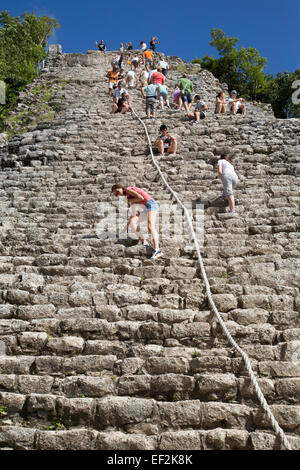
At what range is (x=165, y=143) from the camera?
8789mm

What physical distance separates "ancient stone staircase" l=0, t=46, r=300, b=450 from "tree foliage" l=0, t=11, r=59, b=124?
14.0m

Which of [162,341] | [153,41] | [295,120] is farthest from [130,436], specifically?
[153,41]

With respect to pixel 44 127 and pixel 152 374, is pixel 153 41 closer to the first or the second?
pixel 44 127

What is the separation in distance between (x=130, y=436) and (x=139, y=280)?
80.1 inches

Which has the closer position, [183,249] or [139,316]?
[139,316]

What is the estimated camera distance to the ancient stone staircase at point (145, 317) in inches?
109

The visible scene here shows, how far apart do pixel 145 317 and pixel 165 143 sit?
5985 mm

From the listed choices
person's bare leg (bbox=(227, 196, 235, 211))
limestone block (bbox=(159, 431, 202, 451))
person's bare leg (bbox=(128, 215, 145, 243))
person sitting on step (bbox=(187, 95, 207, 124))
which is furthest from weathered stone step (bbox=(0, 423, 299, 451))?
person sitting on step (bbox=(187, 95, 207, 124))

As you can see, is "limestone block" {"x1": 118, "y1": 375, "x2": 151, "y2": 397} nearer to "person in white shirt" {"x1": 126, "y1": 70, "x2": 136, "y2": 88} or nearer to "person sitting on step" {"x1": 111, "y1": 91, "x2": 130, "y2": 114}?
"person sitting on step" {"x1": 111, "y1": 91, "x2": 130, "y2": 114}

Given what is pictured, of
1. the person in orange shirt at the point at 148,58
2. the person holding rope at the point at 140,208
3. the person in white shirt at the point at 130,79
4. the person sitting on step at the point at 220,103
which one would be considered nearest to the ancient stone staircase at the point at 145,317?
the person holding rope at the point at 140,208

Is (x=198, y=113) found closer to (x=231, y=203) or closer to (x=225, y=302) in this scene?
(x=231, y=203)

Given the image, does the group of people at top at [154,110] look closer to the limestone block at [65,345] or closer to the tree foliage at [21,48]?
the limestone block at [65,345]

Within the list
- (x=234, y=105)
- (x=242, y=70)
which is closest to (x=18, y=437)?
(x=234, y=105)

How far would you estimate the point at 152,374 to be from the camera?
3182 millimetres
